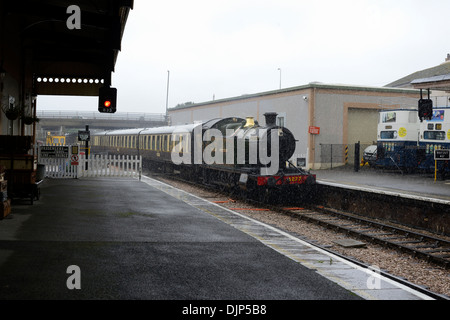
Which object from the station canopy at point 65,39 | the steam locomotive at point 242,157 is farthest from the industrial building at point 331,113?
the station canopy at point 65,39

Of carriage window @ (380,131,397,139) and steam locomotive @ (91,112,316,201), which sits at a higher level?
carriage window @ (380,131,397,139)

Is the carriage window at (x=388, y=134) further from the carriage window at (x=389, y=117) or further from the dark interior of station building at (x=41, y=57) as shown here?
the dark interior of station building at (x=41, y=57)

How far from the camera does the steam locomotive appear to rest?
578 inches

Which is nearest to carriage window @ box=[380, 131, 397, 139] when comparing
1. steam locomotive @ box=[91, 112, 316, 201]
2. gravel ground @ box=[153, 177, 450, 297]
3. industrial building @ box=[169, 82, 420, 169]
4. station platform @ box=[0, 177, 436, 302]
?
industrial building @ box=[169, 82, 420, 169]

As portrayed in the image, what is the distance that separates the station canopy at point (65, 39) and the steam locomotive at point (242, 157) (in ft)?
14.8

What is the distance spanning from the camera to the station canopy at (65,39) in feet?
35.4

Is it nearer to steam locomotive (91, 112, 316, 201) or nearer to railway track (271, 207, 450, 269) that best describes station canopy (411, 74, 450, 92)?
steam locomotive (91, 112, 316, 201)

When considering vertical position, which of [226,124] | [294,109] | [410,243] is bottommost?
[410,243]

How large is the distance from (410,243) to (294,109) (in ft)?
68.9

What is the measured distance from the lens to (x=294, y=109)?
30.3 m

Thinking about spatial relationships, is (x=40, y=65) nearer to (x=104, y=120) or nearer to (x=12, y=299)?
(x=12, y=299)

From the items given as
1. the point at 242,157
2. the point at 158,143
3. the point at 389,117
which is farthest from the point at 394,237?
the point at 158,143

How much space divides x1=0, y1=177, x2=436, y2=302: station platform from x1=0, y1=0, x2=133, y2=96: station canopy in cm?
413
